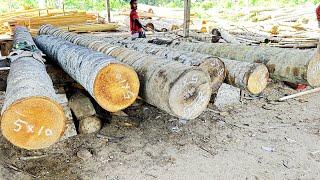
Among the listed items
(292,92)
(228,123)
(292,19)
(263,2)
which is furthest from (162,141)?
(263,2)

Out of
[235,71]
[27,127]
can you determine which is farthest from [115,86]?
[235,71]

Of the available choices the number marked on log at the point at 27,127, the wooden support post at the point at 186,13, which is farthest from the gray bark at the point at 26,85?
the wooden support post at the point at 186,13

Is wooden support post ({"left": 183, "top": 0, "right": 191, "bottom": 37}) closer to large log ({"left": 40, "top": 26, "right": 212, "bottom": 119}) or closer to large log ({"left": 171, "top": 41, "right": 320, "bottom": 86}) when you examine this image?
large log ({"left": 171, "top": 41, "right": 320, "bottom": 86})

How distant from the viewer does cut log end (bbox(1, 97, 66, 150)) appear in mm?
3172

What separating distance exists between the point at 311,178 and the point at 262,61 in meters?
1.92

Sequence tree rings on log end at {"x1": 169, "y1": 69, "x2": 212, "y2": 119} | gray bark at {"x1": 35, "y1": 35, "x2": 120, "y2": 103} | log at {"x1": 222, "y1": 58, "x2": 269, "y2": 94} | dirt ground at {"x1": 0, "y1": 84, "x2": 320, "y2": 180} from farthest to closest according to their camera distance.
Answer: dirt ground at {"x1": 0, "y1": 84, "x2": 320, "y2": 180} < log at {"x1": 222, "y1": 58, "x2": 269, "y2": 94} < gray bark at {"x1": 35, "y1": 35, "x2": 120, "y2": 103} < tree rings on log end at {"x1": 169, "y1": 69, "x2": 212, "y2": 119}

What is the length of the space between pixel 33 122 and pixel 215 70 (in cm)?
280

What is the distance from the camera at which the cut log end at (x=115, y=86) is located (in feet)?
12.9

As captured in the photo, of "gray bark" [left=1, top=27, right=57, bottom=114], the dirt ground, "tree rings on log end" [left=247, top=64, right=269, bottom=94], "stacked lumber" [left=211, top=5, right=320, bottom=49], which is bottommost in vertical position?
the dirt ground

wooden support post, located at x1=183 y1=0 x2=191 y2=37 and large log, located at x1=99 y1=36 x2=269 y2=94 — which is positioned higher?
wooden support post, located at x1=183 y1=0 x2=191 y2=37

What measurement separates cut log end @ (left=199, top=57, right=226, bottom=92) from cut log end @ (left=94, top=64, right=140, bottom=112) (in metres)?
1.38

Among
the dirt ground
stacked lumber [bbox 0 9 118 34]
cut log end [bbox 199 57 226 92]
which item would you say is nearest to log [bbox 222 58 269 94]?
cut log end [bbox 199 57 226 92]

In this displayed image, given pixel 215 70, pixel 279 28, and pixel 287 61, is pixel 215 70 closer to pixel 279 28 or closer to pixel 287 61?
pixel 287 61

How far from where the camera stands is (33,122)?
10.7 ft
